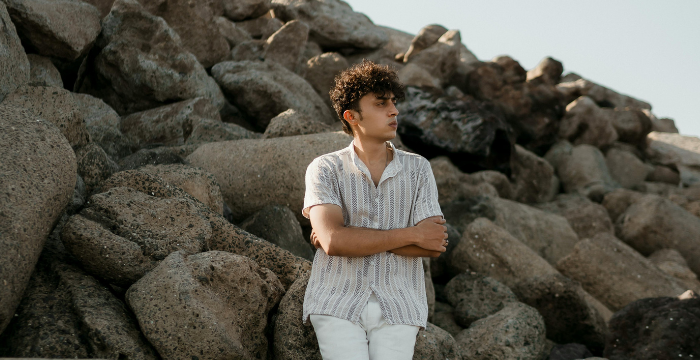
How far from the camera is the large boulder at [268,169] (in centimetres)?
653

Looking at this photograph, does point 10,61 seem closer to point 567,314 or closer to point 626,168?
point 567,314

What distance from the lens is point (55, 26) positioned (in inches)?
281

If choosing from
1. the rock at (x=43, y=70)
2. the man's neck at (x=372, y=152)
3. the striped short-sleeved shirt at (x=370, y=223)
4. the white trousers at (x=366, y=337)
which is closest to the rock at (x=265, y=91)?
the rock at (x=43, y=70)

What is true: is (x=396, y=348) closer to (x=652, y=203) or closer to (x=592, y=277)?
(x=592, y=277)

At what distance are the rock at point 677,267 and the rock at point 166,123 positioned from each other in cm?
639

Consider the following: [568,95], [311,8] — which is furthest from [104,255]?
[568,95]

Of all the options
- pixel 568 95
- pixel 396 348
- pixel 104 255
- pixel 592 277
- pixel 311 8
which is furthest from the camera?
pixel 568 95

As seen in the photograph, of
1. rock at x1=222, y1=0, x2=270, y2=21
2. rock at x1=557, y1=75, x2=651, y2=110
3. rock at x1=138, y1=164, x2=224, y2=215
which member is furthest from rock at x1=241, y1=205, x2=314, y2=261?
rock at x1=557, y1=75, x2=651, y2=110

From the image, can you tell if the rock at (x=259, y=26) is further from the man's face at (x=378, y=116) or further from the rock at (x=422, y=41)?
the man's face at (x=378, y=116)

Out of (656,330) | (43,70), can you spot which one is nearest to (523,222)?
(656,330)

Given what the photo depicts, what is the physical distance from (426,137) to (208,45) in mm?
3731

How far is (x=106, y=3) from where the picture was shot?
970cm

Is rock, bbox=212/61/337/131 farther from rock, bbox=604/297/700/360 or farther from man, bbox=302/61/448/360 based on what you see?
man, bbox=302/61/448/360

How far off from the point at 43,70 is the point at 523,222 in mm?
6329
